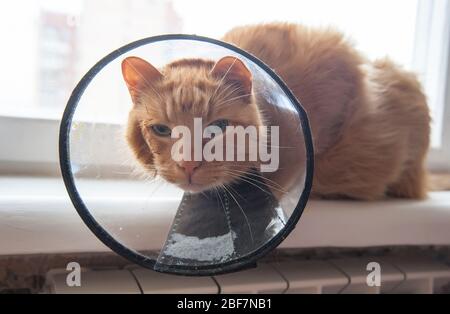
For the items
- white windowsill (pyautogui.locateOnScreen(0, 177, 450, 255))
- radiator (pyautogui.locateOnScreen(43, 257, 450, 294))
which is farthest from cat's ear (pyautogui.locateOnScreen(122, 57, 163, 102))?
radiator (pyautogui.locateOnScreen(43, 257, 450, 294))

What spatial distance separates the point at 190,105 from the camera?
58 centimetres

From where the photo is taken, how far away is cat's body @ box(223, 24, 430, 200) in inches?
27.4

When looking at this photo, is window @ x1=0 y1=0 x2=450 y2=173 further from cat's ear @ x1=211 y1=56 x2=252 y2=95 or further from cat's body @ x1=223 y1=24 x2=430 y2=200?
cat's ear @ x1=211 y1=56 x2=252 y2=95

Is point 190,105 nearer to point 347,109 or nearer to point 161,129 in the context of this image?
point 161,129

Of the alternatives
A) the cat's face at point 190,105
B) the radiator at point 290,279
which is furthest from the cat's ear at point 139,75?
the radiator at point 290,279

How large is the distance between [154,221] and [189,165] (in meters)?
0.12

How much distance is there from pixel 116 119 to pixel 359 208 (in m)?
0.39

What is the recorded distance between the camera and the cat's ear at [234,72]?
0.57m

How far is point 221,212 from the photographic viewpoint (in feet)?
2.07

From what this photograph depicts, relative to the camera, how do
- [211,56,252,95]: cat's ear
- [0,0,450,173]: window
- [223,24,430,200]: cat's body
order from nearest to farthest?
1. [211,56,252,95]: cat's ear
2. [223,24,430,200]: cat's body
3. [0,0,450,173]: window

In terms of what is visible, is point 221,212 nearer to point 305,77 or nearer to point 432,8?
point 305,77

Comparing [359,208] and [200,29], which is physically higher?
[200,29]

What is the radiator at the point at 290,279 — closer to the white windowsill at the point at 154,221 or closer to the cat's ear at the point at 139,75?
the white windowsill at the point at 154,221

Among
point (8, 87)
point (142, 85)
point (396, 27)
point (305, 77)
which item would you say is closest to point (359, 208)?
point (305, 77)
